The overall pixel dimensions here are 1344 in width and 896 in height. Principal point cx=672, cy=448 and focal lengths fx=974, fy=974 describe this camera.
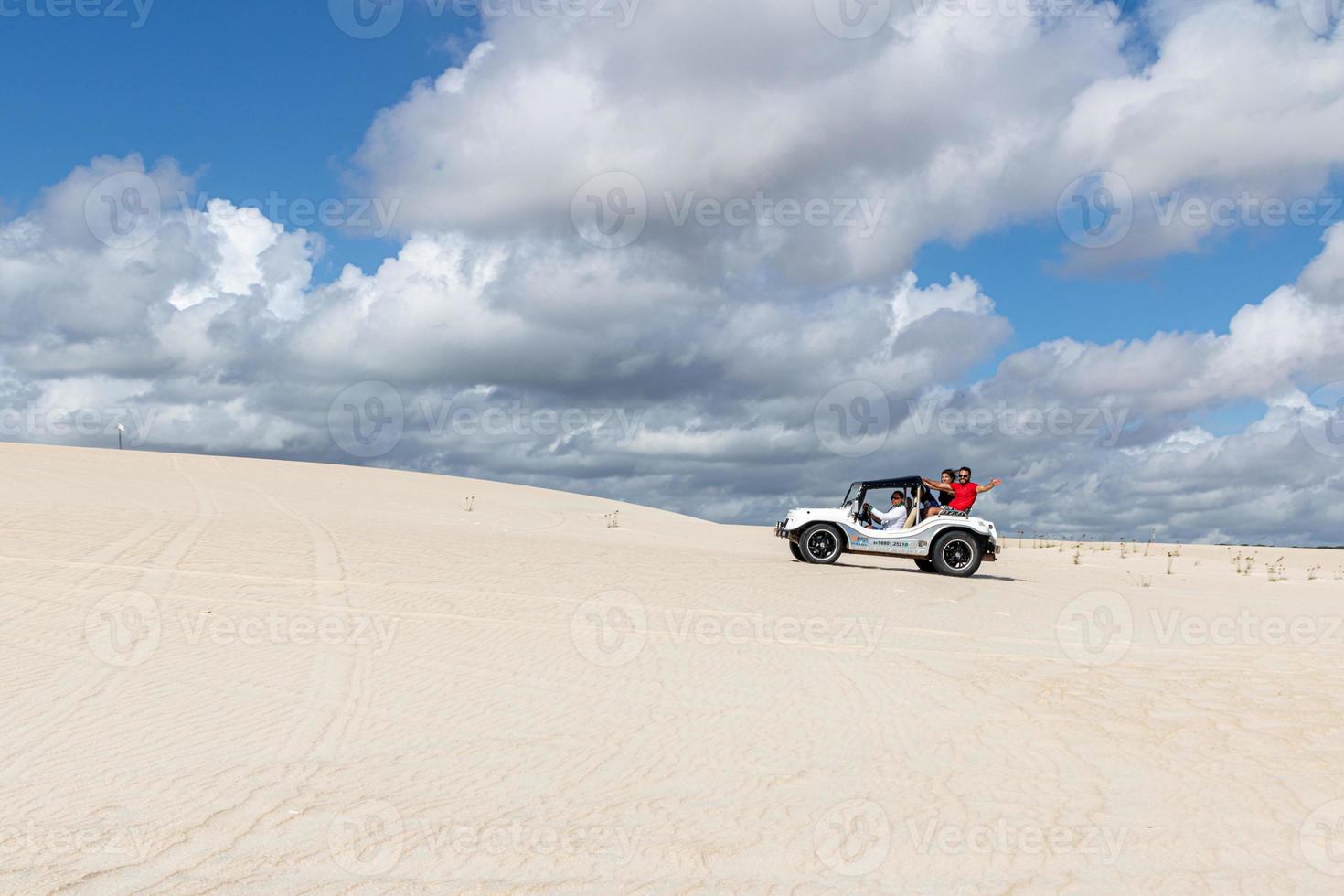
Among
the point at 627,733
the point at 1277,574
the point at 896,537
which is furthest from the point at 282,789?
the point at 1277,574

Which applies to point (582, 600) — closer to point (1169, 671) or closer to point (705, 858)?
point (1169, 671)

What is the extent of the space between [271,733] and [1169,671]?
835 cm

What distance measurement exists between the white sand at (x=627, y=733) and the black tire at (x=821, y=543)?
8.64 ft

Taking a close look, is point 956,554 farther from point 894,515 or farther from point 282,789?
point 282,789

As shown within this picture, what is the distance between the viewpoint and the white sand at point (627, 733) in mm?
4699

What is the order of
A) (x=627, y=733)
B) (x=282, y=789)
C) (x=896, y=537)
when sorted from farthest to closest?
(x=896, y=537) → (x=627, y=733) → (x=282, y=789)

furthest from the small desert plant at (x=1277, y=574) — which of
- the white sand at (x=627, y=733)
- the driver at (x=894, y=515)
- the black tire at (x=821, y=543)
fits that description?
the black tire at (x=821, y=543)

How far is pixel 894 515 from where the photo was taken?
58.9 feet

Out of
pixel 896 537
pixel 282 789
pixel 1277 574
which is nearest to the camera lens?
pixel 282 789

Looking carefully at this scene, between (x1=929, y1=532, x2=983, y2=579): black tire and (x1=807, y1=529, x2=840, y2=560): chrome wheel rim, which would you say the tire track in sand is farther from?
(x1=929, y1=532, x2=983, y2=579): black tire

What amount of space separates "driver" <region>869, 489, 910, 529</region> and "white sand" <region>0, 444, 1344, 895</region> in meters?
2.34

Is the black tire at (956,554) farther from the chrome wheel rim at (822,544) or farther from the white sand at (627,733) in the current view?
the white sand at (627,733)

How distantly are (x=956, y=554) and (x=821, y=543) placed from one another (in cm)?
248

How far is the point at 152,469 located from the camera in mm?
37625
